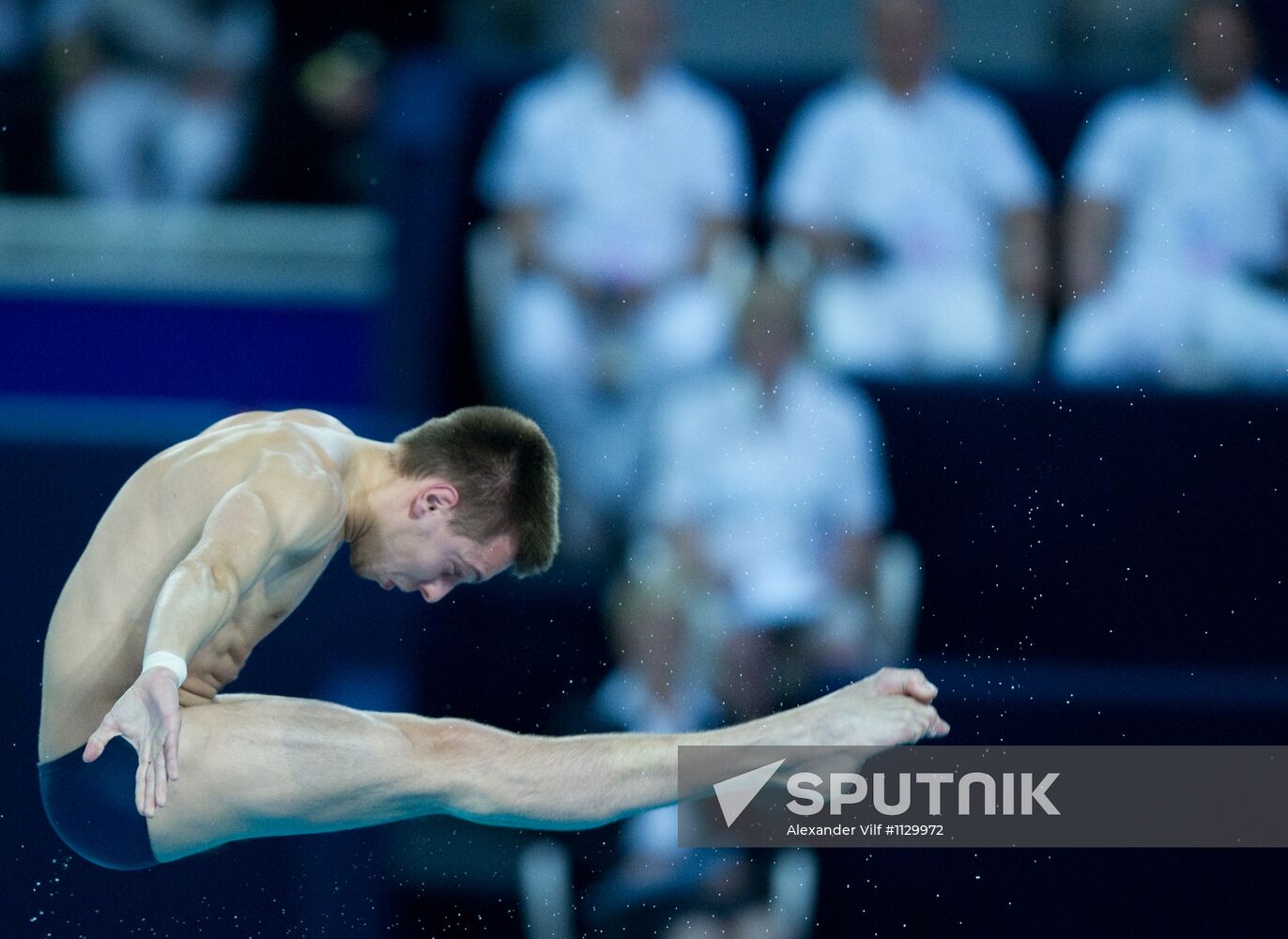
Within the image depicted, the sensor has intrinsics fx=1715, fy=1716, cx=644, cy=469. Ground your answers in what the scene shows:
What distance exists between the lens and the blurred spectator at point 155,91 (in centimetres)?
636

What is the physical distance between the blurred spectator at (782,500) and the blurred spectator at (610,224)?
29cm

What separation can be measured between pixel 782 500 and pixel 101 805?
2.12 metres

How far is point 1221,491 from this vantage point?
4.52 metres

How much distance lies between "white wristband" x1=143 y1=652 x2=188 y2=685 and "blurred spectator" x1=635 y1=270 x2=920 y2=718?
216cm

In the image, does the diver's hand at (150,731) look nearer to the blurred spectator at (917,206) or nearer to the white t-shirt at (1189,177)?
the blurred spectator at (917,206)

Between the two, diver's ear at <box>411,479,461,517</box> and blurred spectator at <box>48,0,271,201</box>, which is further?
blurred spectator at <box>48,0,271,201</box>

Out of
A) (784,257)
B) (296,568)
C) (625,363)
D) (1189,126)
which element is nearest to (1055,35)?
(1189,126)

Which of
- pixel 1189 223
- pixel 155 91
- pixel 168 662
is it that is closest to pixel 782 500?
pixel 1189 223

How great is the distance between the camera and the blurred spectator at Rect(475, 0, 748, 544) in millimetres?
4824

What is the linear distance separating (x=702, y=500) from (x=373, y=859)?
124cm

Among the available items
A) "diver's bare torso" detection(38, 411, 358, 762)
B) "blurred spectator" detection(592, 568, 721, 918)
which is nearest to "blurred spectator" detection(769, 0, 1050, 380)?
"blurred spectator" detection(592, 568, 721, 918)

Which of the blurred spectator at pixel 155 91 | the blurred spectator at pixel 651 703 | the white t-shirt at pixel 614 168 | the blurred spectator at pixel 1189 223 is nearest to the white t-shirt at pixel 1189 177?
the blurred spectator at pixel 1189 223

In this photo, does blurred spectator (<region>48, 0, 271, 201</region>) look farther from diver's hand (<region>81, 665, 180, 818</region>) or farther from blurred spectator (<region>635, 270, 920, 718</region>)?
diver's hand (<region>81, 665, 180, 818</region>)

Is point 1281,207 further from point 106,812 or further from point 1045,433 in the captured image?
point 106,812
